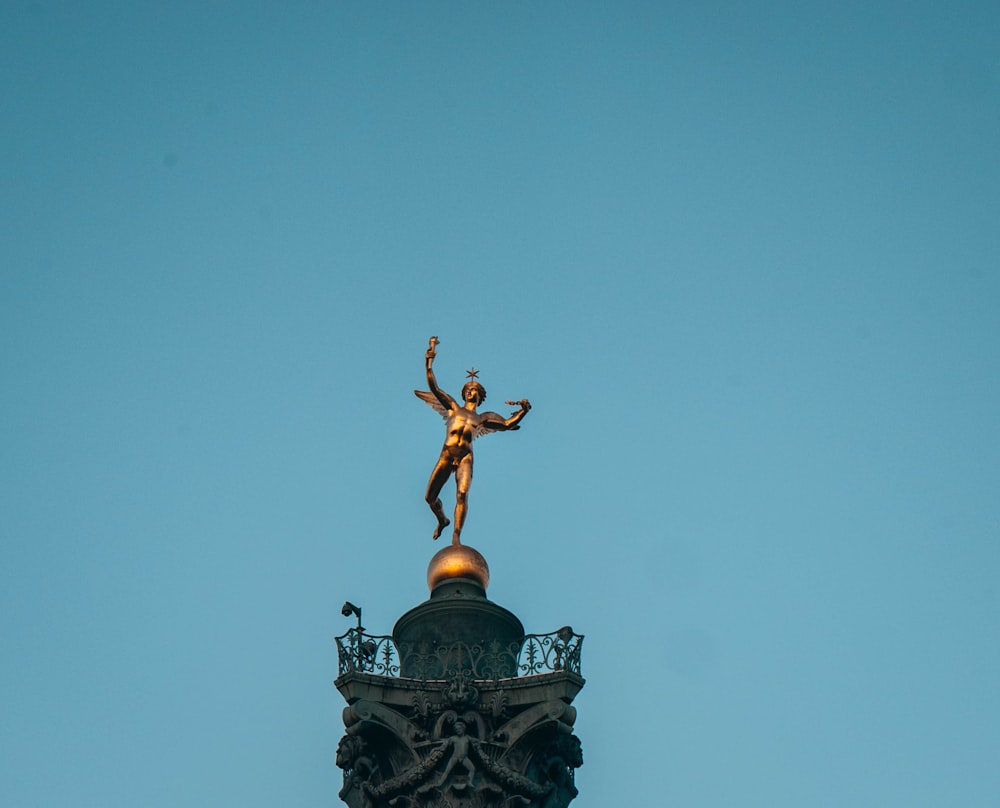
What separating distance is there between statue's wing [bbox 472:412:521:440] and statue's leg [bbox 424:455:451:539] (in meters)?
1.00

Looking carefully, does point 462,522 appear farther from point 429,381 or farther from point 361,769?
point 361,769

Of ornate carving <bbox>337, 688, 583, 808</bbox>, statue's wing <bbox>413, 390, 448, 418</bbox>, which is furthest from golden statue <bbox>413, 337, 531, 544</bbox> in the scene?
ornate carving <bbox>337, 688, 583, 808</bbox>

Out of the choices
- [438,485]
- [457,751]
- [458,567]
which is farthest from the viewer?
[438,485]

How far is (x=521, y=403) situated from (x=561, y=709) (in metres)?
8.72

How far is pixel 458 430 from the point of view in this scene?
3678cm

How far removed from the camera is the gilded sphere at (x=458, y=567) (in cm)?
3472

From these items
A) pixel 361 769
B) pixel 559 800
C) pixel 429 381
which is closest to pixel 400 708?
pixel 361 769

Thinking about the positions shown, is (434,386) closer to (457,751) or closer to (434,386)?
(434,386)

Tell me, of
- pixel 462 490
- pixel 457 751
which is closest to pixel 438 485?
pixel 462 490

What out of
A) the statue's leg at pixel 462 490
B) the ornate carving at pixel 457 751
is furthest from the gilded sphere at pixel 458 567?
the ornate carving at pixel 457 751

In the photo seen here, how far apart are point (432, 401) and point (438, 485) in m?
2.09

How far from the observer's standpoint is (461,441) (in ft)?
120

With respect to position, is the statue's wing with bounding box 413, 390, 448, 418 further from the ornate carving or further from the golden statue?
the ornate carving

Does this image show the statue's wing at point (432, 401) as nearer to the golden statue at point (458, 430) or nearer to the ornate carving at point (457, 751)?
the golden statue at point (458, 430)
